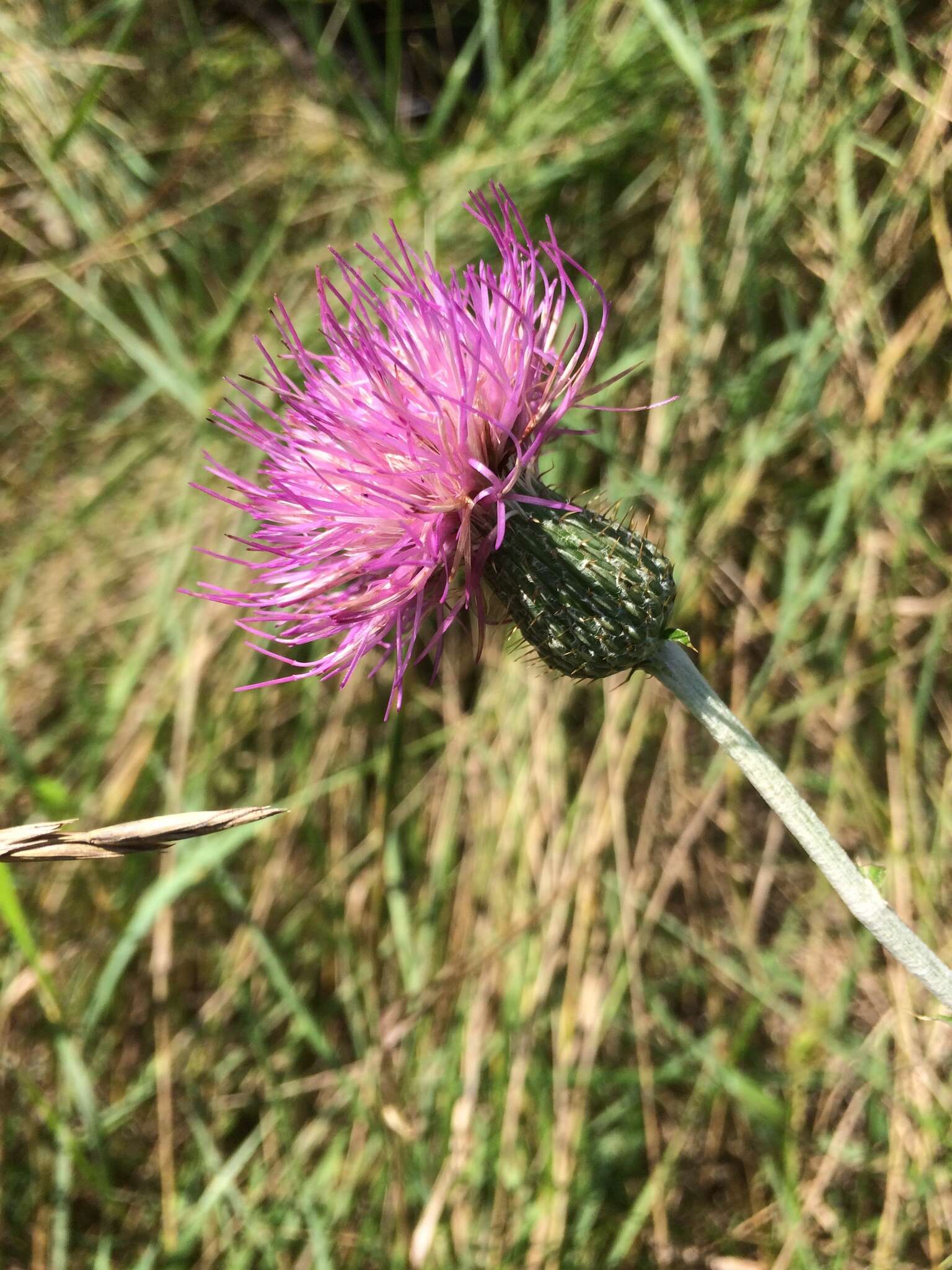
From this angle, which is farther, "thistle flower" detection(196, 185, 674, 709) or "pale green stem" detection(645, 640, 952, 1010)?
"thistle flower" detection(196, 185, 674, 709)

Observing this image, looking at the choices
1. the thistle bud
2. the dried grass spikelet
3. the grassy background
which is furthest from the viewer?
the grassy background

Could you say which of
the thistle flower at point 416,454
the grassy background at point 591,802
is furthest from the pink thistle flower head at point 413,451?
the grassy background at point 591,802

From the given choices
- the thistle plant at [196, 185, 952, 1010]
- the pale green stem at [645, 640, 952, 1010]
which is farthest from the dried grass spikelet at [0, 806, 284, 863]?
the pale green stem at [645, 640, 952, 1010]

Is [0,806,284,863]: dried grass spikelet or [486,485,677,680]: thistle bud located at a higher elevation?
[486,485,677,680]: thistle bud

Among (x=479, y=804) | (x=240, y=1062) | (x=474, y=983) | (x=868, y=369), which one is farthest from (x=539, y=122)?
(x=240, y=1062)

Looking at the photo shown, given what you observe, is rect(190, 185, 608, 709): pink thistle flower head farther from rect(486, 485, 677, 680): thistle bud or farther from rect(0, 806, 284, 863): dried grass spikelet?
rect(0, 806, 284, 863): dried grass spikelet

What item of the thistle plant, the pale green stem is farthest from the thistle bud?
the pale green stem

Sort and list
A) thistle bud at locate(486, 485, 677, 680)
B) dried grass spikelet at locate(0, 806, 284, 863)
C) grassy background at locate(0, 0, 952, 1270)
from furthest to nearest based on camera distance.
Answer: grassy background at locate(0, 0, 952, 1270)
thistle bud at locate(486, 485, 677, 680)
dried grass spikelet at locate(0, 806, 284, 863)
